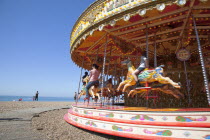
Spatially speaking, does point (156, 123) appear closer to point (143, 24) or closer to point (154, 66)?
point (154, 66)

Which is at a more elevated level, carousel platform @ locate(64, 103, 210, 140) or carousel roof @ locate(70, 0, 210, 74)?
carousel roof @ locate(70, 0, 210, 74)

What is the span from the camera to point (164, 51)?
9984mm

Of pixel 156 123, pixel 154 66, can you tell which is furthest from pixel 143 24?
pixel 156 123

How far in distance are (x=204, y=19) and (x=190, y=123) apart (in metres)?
4.83

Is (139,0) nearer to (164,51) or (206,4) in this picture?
(206,4)

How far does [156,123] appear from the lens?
4.01 metres

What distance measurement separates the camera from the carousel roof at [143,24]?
4.97m

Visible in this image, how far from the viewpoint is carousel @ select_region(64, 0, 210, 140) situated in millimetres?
3928

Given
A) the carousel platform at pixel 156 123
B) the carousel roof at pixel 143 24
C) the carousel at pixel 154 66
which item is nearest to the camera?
the carousel platform at pixel 156 123

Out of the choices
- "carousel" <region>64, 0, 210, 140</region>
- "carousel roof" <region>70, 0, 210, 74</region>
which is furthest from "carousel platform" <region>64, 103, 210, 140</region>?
"carousel roof" <region>70, 0, 210, 74</region>

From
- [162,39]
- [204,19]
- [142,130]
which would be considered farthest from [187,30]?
[142,130]

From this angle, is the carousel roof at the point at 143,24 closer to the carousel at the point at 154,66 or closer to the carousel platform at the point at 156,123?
the carousel at the point at 154,66

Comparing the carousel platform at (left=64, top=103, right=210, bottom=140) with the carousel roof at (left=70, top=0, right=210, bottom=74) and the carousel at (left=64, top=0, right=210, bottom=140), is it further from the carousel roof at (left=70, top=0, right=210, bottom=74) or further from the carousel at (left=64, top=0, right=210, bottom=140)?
the carousel roof at (left=70, top=0, right=210, bottom=74)

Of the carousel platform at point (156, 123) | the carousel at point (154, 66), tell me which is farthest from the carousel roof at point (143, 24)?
the carousel platform at point (156, 123)
